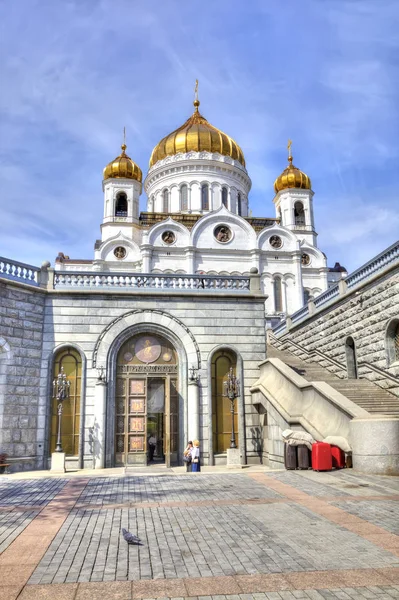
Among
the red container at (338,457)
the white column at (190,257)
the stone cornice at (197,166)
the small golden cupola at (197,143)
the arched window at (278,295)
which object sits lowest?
the red container at (338,457)

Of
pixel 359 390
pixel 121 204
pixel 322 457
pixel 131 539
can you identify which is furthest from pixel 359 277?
pixel 121 204

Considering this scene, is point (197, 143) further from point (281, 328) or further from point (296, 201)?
point (281, 328)

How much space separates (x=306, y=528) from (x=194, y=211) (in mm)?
42860

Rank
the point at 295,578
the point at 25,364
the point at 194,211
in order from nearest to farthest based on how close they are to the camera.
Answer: the point at 295,578 → the point at 25,364 → the point at 194,211

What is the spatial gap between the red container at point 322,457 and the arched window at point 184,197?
128 feet

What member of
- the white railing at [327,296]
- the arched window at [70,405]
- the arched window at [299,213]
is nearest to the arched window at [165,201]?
the arched window at [299,213]

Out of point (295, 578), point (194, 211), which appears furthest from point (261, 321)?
point (194, 211)

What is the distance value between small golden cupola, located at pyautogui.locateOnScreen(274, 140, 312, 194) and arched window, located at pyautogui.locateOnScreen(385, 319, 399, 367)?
118ft

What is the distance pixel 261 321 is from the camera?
1781 centimetres

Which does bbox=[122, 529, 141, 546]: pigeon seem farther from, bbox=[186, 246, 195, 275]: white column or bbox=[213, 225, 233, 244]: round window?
bbox=[213, 225, 233, 244]: round window

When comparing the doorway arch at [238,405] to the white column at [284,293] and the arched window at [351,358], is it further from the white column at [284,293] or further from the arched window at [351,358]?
the white column at [284,293]

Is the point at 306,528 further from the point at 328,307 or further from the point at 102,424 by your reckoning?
the point at 328,307

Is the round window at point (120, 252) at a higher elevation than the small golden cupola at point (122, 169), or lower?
lower

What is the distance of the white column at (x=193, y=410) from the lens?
16.5 meters
